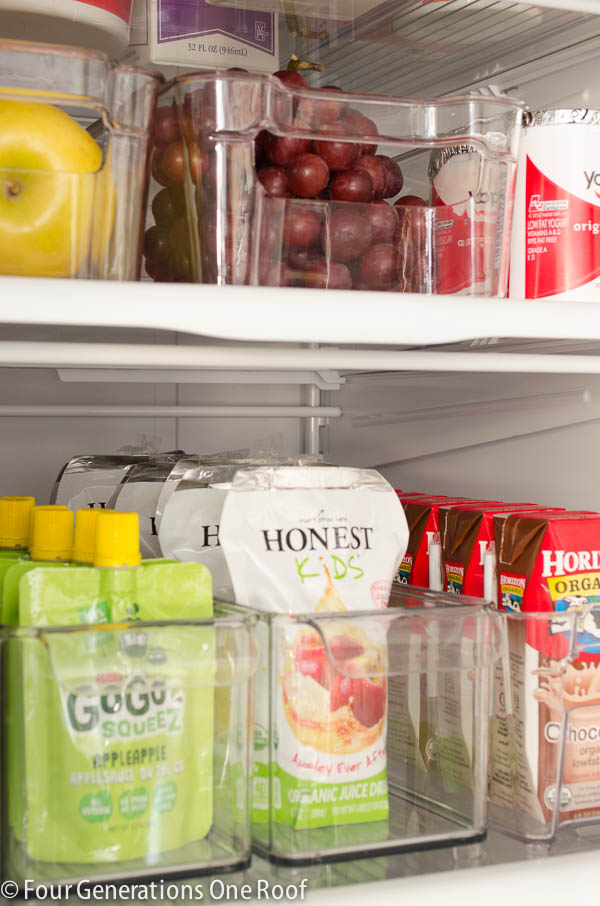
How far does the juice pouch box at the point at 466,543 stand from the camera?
37.4 inches

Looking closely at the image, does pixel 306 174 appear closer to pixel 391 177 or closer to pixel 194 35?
pixel 391 177

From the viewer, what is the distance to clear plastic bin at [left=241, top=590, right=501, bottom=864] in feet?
2.48

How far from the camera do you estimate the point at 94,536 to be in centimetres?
75

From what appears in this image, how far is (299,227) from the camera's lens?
0.82 meters

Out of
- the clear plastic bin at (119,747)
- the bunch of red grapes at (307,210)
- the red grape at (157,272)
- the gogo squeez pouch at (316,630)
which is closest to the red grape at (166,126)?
the bunch of red grapes at (307,210)

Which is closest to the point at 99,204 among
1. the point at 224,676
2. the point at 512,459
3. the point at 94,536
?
the point at 94,536

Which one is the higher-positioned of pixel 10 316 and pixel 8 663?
pixel 10 316

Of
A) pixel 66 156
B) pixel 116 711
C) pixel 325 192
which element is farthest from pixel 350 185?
pixel 116 711

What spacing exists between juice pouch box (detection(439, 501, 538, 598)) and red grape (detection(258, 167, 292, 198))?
363 mm

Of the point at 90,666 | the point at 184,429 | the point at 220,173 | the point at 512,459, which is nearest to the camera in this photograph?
the point at 90,666

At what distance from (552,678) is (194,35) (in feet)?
2.21

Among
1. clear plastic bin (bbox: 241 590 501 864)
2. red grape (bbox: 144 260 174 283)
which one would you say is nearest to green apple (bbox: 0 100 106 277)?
red grape (bbox: 144 260 174 283)

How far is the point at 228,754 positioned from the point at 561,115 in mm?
621

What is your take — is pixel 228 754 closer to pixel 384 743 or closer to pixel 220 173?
pixel 384 743
